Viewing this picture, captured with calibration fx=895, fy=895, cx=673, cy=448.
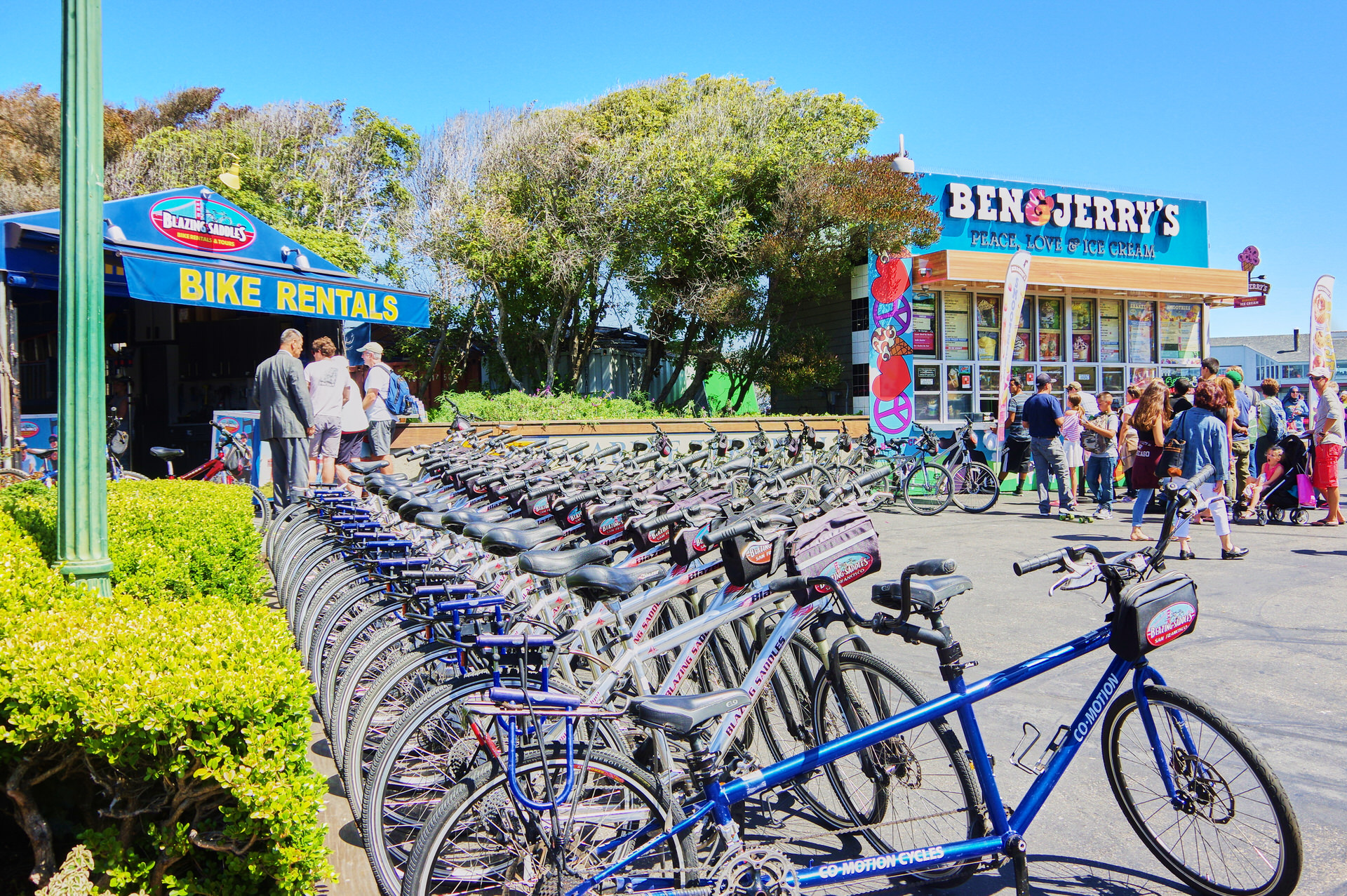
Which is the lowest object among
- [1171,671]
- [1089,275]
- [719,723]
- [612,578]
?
[1171,671]

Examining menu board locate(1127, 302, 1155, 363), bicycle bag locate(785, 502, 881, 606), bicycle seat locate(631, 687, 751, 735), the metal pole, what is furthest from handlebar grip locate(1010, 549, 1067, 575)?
menu board locate(1127, 302, 1155, 363)

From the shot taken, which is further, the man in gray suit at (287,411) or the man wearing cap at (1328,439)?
the man wearing cap at (1328,439)

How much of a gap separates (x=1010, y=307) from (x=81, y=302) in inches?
526

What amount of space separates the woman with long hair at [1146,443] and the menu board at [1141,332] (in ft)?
28.8

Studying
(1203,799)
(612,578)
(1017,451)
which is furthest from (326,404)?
(1017,451)

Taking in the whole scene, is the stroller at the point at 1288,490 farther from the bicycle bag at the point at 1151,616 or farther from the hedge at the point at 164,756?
the hedge at the point at 164,756

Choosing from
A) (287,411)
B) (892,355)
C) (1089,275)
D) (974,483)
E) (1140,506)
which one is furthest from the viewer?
(1089,275)

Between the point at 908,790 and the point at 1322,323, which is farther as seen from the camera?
the point at 1322,323

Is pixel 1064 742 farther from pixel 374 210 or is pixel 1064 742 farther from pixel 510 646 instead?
pixel 374 210

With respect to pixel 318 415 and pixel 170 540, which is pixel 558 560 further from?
pixel 318 415

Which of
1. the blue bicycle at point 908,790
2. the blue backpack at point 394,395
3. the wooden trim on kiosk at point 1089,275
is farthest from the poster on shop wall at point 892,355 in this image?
the blue bicycle at point 908,790

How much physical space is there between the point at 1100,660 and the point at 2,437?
11037mm

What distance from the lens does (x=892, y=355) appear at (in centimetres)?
1689

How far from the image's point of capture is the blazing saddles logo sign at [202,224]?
11500 millimetres
